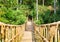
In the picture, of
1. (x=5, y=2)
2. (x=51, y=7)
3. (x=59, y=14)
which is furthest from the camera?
(x=51, y=7)

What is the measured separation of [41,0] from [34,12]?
28.3 ft

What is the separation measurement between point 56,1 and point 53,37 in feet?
152

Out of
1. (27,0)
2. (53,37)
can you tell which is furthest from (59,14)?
(53,37)

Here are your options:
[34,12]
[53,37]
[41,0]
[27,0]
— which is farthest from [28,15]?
[53,37]

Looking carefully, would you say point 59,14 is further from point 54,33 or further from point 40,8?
point 54,33

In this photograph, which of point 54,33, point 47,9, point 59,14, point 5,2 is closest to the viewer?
point 54,33

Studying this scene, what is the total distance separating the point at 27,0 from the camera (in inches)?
2077

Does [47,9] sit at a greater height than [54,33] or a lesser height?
lesser

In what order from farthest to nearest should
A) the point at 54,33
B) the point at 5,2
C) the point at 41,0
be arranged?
the point at 41,0
the point at 5,2
the point at 54,33

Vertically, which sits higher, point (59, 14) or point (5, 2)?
point (5, 2)

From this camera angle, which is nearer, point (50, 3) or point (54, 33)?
point (54, 33)

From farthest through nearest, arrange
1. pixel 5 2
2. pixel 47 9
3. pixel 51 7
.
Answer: pixel 51 7 < pixel 47 9 < pixel 5 2

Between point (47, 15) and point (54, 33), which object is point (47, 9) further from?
point (54, 33)

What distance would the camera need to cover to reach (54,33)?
4.23m
